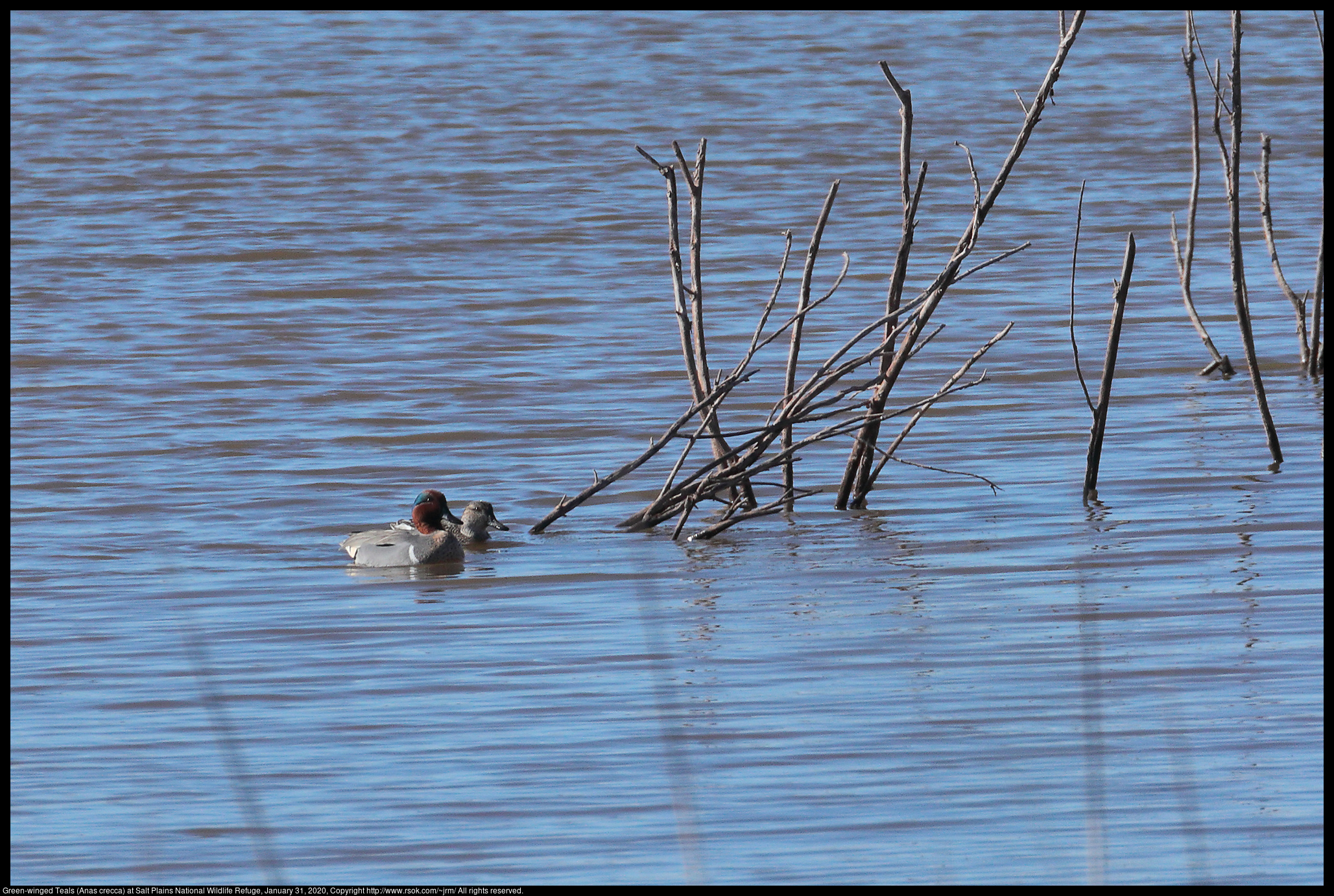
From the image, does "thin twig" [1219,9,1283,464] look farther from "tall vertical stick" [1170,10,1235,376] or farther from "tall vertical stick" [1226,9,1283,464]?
"tall vertical stick" [1170,10,1235,376]

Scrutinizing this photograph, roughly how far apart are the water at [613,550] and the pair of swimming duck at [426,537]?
9 cm

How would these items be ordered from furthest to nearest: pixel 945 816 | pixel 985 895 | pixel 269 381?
pixel 269 381 → pixel 945 816 → pixel 985 895

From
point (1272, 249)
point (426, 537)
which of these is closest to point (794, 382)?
point (426, 537)

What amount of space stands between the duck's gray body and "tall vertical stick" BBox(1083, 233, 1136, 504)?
8.36ft

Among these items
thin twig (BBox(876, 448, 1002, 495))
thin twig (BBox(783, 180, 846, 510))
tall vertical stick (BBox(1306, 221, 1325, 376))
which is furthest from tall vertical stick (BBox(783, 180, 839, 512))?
tall vertical stick (BBox(1306, 221, 1325, 376))

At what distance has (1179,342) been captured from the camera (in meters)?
12.8

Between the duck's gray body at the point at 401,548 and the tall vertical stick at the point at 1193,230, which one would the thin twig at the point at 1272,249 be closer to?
the tall vertical stick at the point at 1193,230

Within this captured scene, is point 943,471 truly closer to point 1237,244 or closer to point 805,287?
point 805,287

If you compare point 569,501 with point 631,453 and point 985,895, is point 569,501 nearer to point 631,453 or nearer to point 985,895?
point 631,453

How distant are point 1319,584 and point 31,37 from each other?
86.4 ft

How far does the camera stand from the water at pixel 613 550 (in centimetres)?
505

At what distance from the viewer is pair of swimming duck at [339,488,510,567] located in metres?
8.23

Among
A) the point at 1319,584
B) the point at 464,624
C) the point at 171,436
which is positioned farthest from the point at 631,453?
the point at 1319,584

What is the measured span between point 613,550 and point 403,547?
0.80m
